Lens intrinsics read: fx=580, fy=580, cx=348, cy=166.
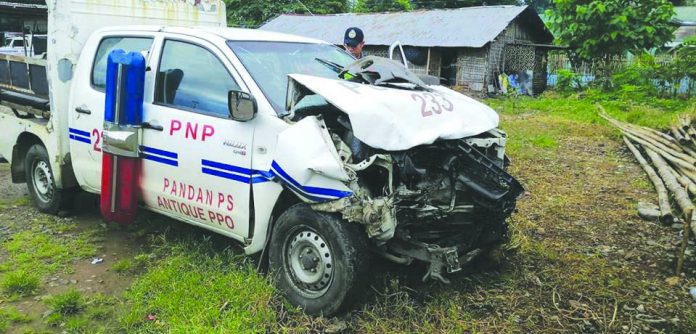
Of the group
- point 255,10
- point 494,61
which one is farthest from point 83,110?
point 255,10

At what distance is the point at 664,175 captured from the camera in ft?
22.9

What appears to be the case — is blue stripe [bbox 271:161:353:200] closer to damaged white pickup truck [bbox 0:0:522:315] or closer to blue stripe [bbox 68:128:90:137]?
damaged white pickup truck [bbox 0:0:522:315]

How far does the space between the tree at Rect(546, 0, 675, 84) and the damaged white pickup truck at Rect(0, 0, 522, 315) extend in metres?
15.7

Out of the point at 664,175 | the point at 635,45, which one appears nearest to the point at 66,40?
the point at 664,175

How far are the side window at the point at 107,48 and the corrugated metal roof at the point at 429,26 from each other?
16.3m

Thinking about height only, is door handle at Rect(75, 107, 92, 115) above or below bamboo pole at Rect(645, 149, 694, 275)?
above

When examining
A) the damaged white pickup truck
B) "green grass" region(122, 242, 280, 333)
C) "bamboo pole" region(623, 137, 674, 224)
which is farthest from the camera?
"bamboo pole" region(623, 137, 674, 224)

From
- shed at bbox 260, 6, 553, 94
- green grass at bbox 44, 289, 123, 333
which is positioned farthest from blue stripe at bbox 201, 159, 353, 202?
shed at bbox 260, 6, 553, 94

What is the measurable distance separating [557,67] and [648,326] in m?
19.9

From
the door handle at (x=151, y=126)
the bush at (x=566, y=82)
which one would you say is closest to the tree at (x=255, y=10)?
the bush at (x=566, y=82)

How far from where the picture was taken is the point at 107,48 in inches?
204

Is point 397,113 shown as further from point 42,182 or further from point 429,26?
point 429,26

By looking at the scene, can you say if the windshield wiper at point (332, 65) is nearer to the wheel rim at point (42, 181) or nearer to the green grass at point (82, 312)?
the green grass at point (82, 312)

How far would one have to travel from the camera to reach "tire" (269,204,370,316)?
3.59 meters
